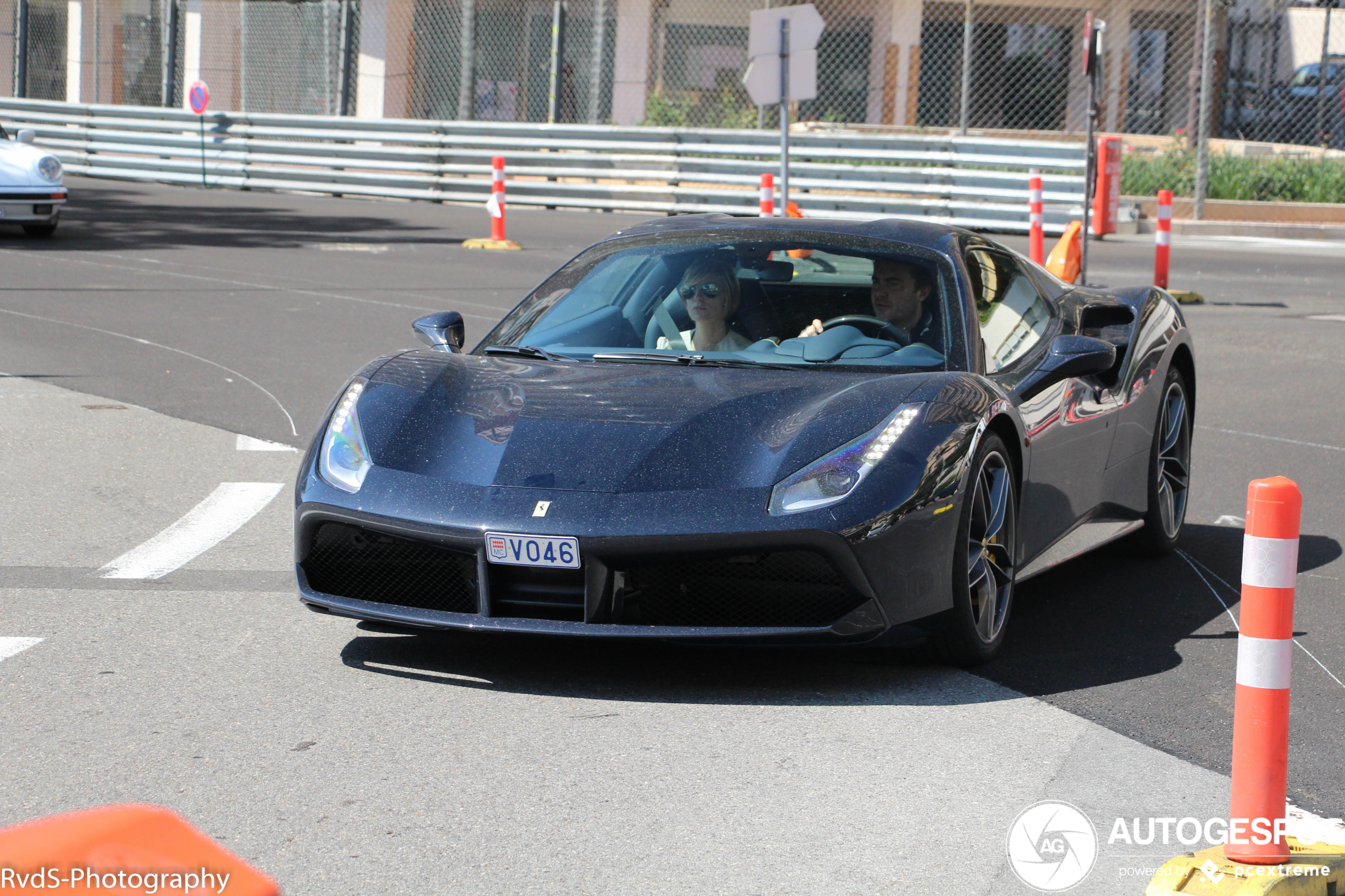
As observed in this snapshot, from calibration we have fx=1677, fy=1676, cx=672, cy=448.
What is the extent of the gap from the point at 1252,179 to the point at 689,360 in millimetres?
20825

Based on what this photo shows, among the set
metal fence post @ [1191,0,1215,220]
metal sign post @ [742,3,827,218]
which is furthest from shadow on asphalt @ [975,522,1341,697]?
metal fence post @ [1191,0,1215,220]

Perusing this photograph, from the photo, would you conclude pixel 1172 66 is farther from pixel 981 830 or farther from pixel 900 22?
pixel 981 830

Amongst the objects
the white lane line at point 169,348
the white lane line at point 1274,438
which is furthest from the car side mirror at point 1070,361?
the white lane line at point 169,348

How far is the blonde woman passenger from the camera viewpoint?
5371 millimetres

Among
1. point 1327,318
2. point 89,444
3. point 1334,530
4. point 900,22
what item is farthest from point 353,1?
point 1334,530

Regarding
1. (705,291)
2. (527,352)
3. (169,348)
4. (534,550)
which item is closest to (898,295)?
(705,291)

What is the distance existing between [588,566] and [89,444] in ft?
14.3

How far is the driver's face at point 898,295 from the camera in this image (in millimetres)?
5285

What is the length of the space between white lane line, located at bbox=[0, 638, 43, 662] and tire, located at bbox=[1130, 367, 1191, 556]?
151 inches

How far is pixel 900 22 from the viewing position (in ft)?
107

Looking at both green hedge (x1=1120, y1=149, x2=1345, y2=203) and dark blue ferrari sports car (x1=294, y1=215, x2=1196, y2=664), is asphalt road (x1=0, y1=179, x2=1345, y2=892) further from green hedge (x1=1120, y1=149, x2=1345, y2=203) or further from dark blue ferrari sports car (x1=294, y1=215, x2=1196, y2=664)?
green hedge (x1=1120, y1=149, x2=1345, y2=203)

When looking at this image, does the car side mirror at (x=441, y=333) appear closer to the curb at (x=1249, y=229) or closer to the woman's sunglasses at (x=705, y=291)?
the woman's sunglasses at (x=705, y=291)

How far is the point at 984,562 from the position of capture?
469 centimetres

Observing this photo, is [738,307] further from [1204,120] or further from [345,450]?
[1204,120]
